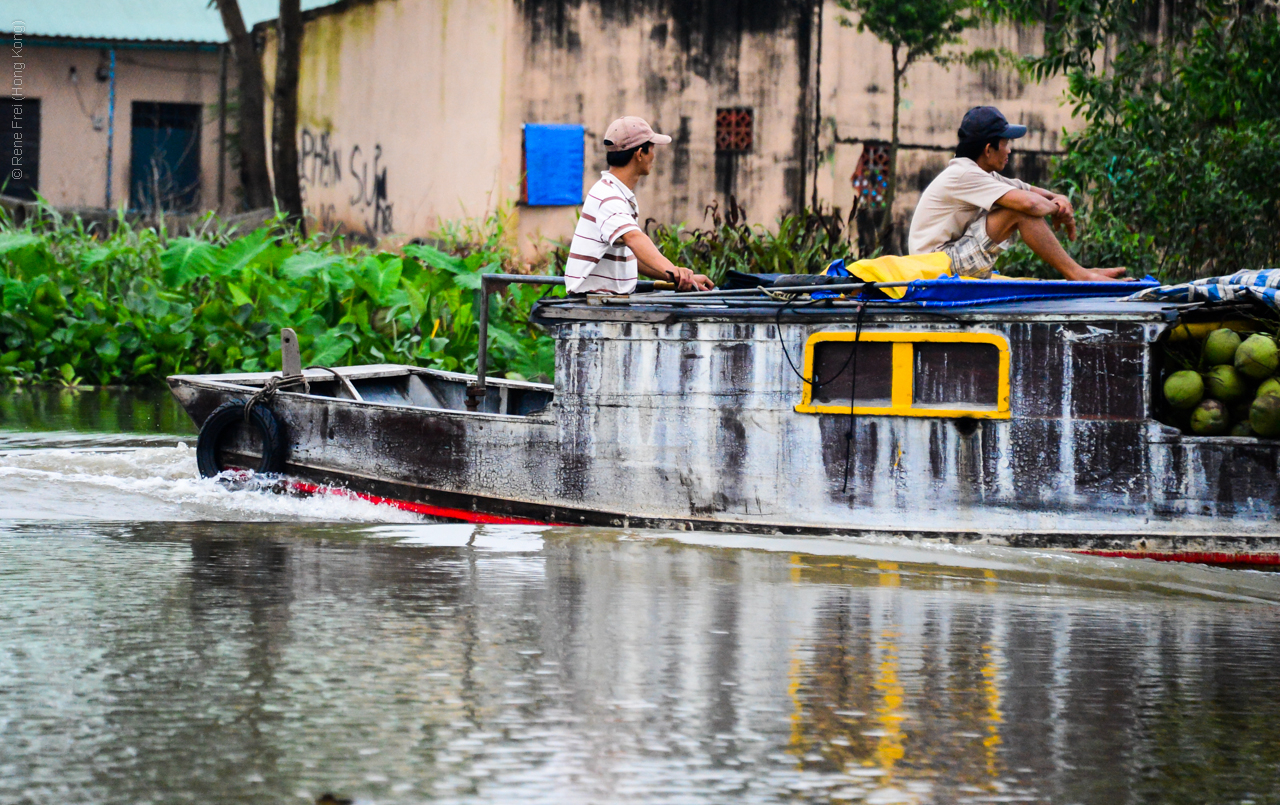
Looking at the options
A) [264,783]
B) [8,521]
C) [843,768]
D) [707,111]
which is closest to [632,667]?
[843,768]

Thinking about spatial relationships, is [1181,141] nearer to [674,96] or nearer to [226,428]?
[226,428]

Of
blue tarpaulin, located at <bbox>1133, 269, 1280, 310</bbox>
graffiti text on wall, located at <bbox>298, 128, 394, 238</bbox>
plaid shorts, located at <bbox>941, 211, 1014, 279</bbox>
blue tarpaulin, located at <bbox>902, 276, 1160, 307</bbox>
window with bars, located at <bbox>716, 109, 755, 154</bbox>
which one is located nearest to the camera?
blue tarpaulin, located at <bbox>1133, 269, 1280, 310</bbox>

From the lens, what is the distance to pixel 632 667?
427cm

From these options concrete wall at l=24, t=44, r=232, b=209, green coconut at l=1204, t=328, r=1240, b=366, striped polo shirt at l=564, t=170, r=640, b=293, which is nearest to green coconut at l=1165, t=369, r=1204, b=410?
green coconut at l=1204, t=328, r=1240, b=366

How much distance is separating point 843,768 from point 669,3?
15.5 m

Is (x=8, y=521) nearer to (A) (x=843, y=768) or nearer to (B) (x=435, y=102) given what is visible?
(A) (x=843, y=768)

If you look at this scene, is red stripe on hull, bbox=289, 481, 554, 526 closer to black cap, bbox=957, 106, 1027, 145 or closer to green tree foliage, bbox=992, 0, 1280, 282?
black cap, bbox=957, 106, 1027, 145

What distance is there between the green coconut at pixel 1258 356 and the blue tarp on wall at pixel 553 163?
12.6m

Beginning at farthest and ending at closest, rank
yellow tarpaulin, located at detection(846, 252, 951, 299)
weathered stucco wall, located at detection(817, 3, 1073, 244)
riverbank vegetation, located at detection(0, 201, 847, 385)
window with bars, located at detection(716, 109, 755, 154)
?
weathered stucco wall, located at detection(817, 3, 1073, 244), window with bars, located at detection(716, 109, 755, 154), riverbank vegetation, located at detection(0, 201, 847, 385), yellow tarpaulin, located at detection(846, 252, 951, 299)

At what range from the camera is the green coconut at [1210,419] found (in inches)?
236

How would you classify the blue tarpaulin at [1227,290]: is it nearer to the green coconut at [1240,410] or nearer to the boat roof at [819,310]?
the boat roof at [819,310]

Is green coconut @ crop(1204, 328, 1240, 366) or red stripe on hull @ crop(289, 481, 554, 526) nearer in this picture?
green coconut @ crop(1204, 328, 1240, 366)

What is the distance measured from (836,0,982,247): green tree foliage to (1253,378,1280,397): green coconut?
12.1 metres

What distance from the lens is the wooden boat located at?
19.9 feet
